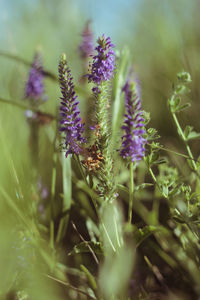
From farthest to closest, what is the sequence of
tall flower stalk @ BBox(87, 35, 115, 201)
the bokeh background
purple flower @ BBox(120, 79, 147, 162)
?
the bokeh background < tall flower stalk @ BBox(87, 35, 115, 201) < purple flower @ BBox(120, 79, 147, 162)

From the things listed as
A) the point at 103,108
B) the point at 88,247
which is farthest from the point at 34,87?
the point at 88,247

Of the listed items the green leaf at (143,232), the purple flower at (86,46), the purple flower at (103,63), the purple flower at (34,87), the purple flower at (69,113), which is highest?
the purple flower at (86,46)

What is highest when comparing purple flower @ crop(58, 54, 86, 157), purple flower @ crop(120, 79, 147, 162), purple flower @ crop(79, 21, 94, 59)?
purple flower @ crop(79, 21, 94, 59)

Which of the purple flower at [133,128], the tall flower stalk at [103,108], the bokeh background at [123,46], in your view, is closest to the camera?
the purple flower at [133,128]

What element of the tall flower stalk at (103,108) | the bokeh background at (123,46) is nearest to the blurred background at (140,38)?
the bokeh background at (123,46)

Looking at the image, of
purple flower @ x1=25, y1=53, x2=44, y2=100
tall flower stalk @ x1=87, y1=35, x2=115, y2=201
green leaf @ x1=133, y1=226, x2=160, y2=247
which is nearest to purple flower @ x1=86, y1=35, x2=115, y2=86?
tall flower stalk @ x1=87, y1=35, x2=115, y2=201

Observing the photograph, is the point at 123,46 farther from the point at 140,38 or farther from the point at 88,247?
the point at 88,247

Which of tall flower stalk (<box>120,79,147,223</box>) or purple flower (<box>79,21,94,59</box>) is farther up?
purple flower (<box>79,21,94,59</box>)

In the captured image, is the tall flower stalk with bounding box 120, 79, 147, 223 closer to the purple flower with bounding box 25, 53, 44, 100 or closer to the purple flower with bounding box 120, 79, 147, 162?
the purple flower with bounding box 120, 79, 147, 162

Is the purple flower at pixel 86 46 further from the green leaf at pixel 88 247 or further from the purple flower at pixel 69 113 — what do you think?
the green leaf at pixel 88 247
